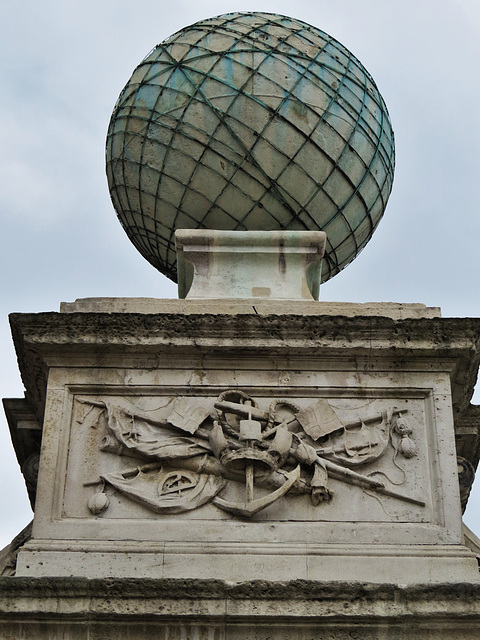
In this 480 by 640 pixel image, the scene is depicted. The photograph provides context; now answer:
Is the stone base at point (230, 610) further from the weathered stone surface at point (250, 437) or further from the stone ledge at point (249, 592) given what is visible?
the weathered stone surface at point (250, 437)

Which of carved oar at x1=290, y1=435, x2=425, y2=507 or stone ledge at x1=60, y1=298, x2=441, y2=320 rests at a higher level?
stone ledge at x1=60, y1=298, x2=441, y2=320

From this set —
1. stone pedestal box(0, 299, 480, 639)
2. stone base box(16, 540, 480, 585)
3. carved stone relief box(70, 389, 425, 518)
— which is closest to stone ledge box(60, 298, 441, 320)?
stone pedestal box(0, 299, 480, 639)

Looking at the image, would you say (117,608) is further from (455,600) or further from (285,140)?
(285,140)

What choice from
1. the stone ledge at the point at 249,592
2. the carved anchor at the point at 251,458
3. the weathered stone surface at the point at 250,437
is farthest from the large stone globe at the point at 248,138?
the stone ledge at the point at 249,592

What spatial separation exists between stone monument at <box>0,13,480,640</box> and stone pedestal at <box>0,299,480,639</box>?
17 millimetres

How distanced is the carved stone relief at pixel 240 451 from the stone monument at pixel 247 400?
0.02m

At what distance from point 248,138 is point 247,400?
2.76 metres

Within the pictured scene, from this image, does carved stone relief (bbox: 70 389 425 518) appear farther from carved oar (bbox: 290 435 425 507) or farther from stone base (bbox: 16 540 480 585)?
stone base (bbox: 16 540 480 585)

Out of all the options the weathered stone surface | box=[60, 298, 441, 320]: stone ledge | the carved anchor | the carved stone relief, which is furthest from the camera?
box=[60, 298, 441, 320]: stone ledge

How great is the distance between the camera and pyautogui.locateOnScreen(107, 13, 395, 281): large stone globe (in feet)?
39.0

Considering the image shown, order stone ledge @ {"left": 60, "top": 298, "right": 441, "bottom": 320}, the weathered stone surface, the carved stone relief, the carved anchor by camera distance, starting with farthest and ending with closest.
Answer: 1. stone ledge @ {"left": 60, "top": 298, "right": 441, "bottom": 320}
2. the carved stone relief
3. the carved anchor
4. the weathered stone surface

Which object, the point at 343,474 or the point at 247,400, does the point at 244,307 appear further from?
the point at 343,474

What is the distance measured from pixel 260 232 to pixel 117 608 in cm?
419

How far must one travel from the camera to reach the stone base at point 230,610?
8.80 m
